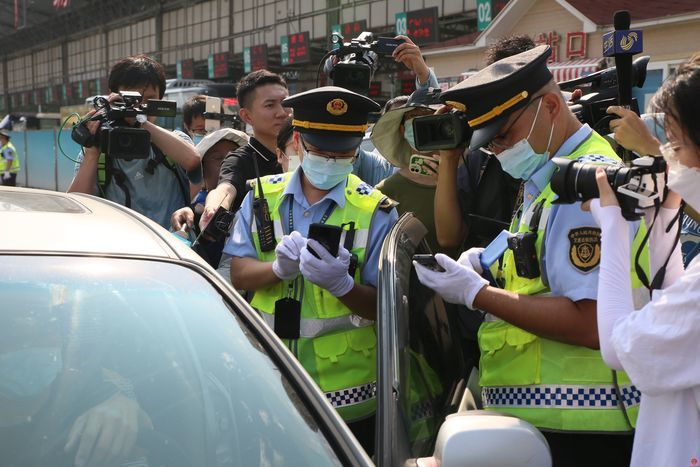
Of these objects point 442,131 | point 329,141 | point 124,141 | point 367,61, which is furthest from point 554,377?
point 124,141

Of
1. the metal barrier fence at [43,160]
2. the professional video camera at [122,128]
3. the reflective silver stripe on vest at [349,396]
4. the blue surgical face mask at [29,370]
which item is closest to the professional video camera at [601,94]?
the reflective silver stripe on vest at [349,396]

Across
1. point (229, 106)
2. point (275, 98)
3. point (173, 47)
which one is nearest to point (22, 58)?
point (173, 47)

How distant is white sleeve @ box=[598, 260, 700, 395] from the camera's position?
1391mm

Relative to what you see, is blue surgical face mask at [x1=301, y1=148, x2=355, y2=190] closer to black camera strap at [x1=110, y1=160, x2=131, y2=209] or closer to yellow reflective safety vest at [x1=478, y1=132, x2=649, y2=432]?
yellow reflective safety vest at [x1=478, y1=132, x2=649, y2=432]

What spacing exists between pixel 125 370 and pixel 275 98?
7.29ft

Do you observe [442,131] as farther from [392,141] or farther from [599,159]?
[392,141]

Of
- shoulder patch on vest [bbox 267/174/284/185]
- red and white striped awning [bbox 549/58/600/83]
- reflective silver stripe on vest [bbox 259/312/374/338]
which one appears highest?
red and white striped awning [bbox 549/58/600/83]

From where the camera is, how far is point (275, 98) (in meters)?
3.50

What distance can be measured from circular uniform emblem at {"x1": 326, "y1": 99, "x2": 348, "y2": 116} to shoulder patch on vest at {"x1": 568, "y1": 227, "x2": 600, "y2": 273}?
2.81 ft

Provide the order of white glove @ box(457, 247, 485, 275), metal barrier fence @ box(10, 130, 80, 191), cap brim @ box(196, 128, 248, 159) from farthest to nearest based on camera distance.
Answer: metal barrier fence @ box(10, 130, 80, 191) → cap brim @ box(196, 128, 248, 159) → white glove @ box(457, 247, 485, 275)

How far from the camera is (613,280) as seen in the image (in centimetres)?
153

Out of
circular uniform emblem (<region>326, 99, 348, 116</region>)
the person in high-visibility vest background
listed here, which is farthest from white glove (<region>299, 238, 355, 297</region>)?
the person in high-visibility vest background

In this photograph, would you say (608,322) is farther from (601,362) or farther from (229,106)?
(229,106)

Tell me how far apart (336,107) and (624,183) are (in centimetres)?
103
